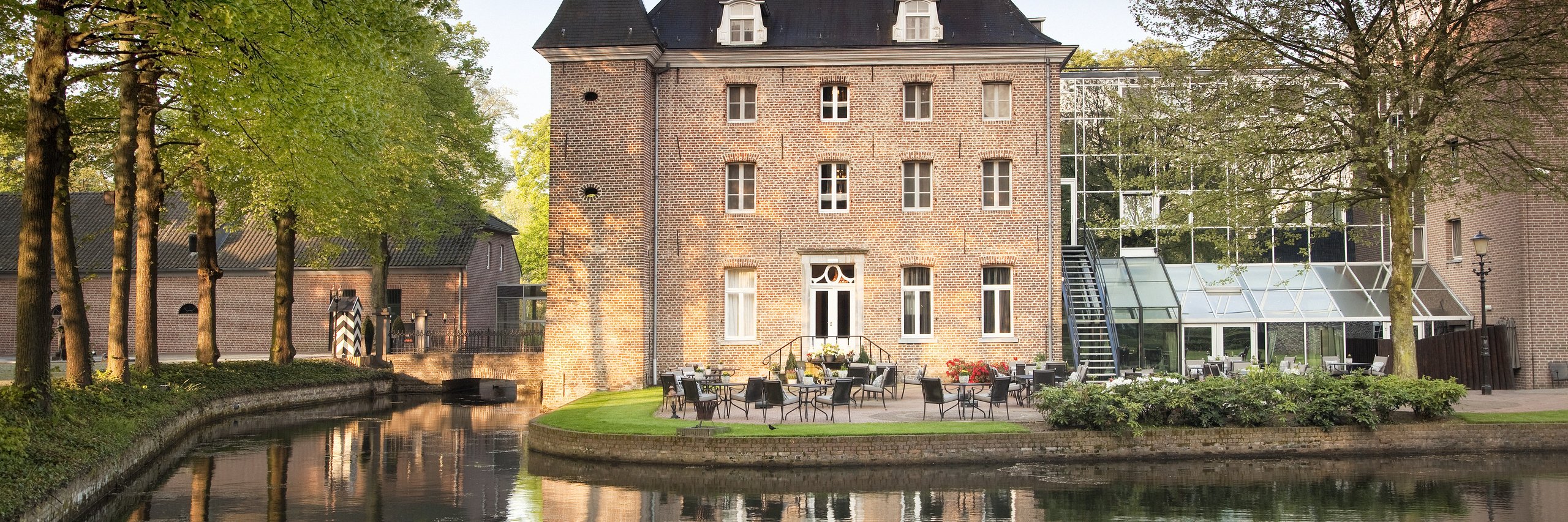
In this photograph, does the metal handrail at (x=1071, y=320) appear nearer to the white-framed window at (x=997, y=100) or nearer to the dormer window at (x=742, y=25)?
the white-framed window at (x=997, y=100)

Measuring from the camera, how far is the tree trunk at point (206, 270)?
21609mm

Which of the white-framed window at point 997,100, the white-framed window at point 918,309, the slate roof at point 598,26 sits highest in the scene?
the slate roof at point 598,26

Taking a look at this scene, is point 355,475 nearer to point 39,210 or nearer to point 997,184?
point 39,210

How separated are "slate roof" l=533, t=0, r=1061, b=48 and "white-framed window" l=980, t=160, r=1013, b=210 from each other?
97.2 inches

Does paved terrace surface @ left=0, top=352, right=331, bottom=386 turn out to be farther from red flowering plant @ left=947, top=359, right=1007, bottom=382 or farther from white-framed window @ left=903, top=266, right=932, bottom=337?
red flowering plant @ left=947, top=359, right=1007, bottom=382

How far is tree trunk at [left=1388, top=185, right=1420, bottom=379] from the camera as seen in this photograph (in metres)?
17.6

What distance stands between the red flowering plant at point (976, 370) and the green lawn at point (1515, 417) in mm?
7307

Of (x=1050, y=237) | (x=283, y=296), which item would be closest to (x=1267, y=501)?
(x=1050, y=237)

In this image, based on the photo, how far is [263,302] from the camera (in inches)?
1435

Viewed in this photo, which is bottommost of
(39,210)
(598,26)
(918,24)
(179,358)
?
(179,358)

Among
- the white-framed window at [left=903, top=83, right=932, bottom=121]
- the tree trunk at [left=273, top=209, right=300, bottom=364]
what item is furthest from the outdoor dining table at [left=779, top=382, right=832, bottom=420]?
the tree trunk at [left=273, top=209, right=300, bottom=364]

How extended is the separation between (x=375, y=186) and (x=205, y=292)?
164 inches

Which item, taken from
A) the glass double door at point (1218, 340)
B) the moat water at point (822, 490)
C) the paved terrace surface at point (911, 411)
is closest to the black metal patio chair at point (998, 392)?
the paved terrace surface at point (911, 411)

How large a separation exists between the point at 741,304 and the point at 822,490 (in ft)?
36.9
